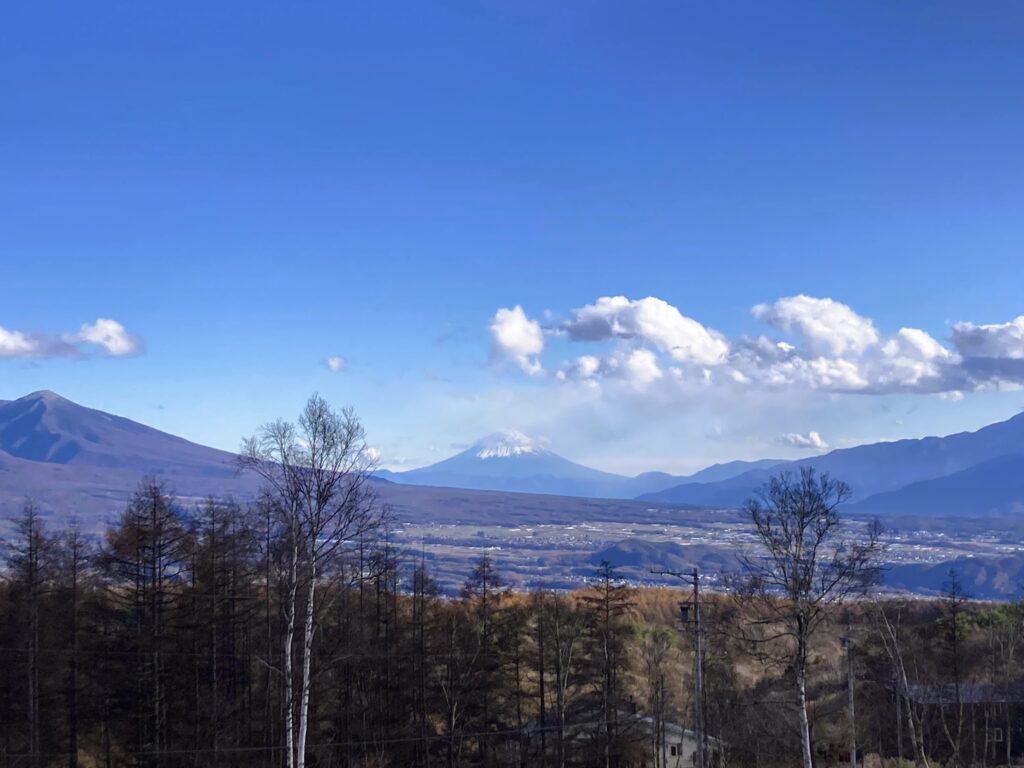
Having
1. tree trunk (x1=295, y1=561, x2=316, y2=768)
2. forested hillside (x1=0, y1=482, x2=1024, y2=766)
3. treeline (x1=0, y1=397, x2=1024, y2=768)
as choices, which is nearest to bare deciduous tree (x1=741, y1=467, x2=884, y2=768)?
treeline (x1=0, y1=397, x2=1024, y2=768)

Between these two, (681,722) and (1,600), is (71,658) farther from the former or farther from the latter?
(681,722)

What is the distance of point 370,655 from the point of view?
4566 centimetres

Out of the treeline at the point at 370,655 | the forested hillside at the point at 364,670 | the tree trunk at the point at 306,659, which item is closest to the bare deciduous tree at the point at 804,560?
the treeline at the point at 370,655

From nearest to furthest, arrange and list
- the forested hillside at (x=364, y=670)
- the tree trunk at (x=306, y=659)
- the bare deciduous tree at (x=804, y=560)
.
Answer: the tree trunk at (x=306, y=659) → the bare deciduous tree at (x=804, y=560) → the forested hillside at (x=364, y=670)

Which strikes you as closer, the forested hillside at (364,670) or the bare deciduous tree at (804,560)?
the bare deciduous tree at (804,560)

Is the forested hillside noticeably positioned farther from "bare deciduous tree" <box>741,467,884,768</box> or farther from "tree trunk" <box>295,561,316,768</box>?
"bare deciduous tree" <box>741,467,884,768</box>

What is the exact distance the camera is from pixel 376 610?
2224 inches

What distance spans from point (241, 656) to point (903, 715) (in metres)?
35.6

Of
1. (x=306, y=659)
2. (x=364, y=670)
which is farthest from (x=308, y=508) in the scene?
(x=364, y=670)

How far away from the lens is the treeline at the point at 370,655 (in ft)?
108

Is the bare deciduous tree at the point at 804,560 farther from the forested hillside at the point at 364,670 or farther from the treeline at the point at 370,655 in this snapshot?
the forested hillside at the point at 364,670

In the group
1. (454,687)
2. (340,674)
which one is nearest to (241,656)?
(340,674)

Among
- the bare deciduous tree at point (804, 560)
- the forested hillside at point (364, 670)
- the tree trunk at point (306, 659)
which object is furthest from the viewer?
the forested hillside at point (364, 670)

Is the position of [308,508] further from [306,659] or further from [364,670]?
[364,670]
